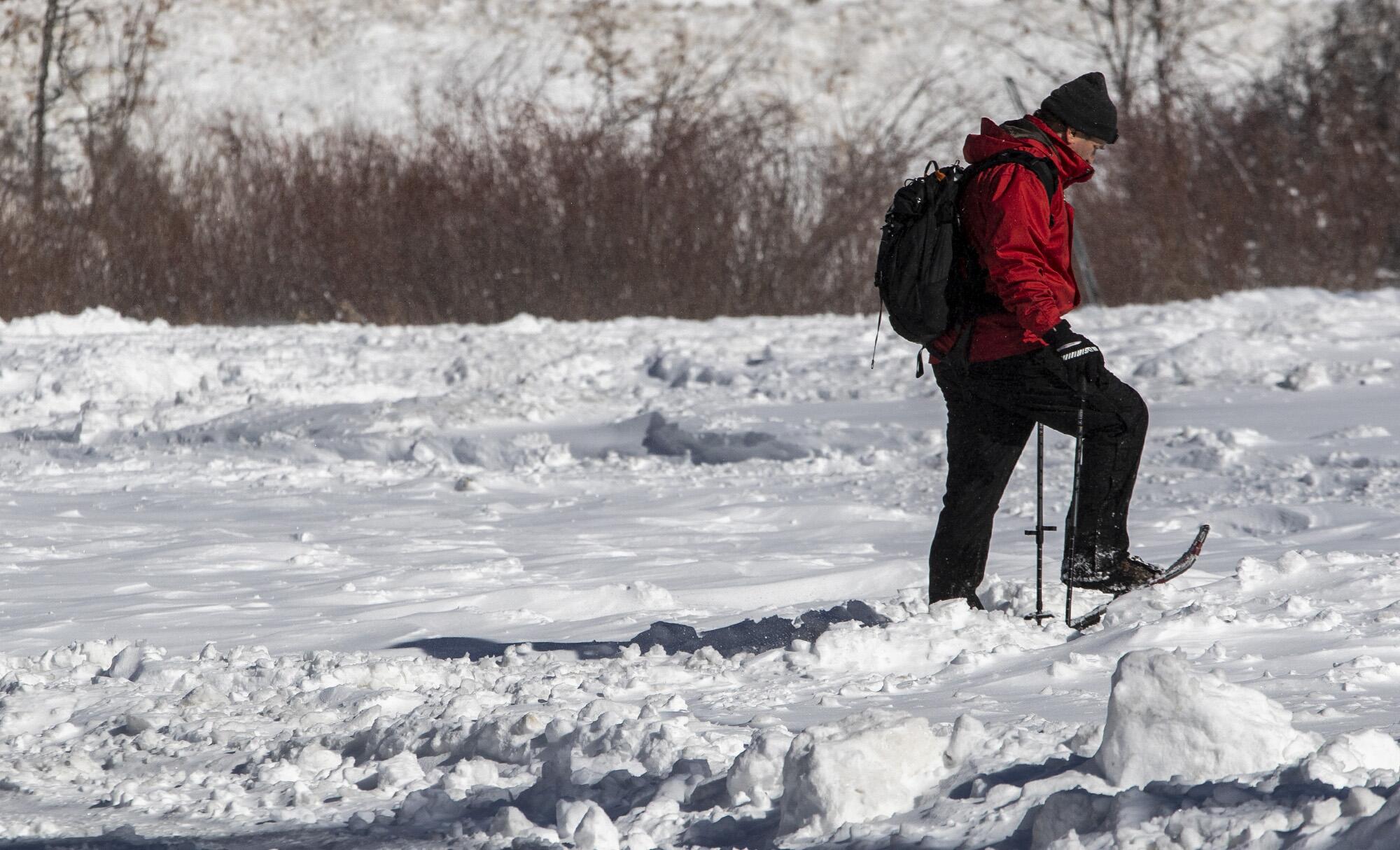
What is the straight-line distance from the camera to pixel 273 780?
130 inches

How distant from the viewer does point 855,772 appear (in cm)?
275

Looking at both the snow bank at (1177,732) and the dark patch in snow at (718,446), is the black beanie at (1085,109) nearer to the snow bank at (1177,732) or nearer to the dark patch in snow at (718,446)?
the snow bank at (1177,732)

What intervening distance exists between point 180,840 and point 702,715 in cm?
123

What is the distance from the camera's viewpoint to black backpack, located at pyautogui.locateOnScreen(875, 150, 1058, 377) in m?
3.99

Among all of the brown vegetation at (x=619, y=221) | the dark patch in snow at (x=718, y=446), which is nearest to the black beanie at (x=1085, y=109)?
the dark patch in snow at (x=718, y=446)

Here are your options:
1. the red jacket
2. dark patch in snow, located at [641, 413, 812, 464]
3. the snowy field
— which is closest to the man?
the red jacket

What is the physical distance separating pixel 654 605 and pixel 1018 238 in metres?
1.95

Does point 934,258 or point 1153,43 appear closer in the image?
point 934,258

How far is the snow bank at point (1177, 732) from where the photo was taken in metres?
2.70

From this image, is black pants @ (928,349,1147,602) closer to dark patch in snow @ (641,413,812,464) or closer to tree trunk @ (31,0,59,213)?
dark patch in snow @ (641,413,812,464)

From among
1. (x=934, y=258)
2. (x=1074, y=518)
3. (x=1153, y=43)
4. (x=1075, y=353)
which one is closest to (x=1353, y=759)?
(x=1075, y=353)

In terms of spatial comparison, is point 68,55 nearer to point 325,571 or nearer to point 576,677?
point 325,571

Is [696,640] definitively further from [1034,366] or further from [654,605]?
[1034,366]

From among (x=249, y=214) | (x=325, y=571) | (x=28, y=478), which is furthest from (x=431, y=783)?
(x=249, y=214)
